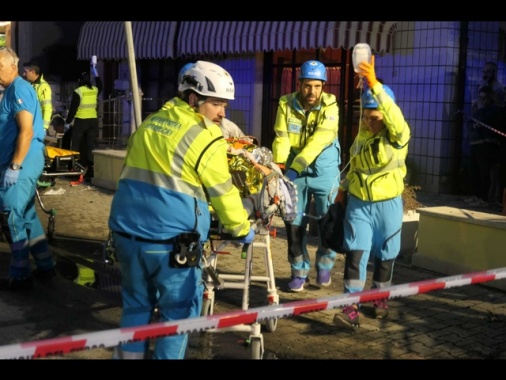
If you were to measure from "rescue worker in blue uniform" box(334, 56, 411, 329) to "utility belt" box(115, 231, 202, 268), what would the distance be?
2003 millimetres

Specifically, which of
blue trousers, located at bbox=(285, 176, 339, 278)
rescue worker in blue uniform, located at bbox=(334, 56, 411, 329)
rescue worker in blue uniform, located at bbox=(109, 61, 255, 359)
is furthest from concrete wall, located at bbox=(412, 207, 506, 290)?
rescue worker in blue uniform, located at bbox=(109, 61, 255, 359)

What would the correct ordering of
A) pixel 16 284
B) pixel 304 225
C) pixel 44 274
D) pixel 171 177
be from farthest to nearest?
pixel 44 274, pixel 304 225, pixel 16 284, pixel 171 177

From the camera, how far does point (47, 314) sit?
236 inches

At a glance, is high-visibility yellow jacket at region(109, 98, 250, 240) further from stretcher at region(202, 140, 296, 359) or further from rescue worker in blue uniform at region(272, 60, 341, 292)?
rescue worker in blue uniform at region(272, 60, 341, 292)

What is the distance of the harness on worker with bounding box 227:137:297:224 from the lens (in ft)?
16.7

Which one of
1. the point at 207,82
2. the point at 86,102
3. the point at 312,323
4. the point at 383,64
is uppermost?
the point at 383,64

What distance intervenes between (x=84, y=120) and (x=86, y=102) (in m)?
0.37

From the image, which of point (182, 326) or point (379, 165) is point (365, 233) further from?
point (182, 326)

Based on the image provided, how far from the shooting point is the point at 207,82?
162 inches

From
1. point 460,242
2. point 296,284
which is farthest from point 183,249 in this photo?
point 460,242

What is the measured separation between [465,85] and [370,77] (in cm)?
725

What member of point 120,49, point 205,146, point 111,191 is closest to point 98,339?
point 205,146

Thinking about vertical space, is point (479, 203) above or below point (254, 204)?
below

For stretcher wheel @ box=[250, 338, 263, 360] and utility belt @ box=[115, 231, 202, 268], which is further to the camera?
stretcher wheel @ box=[250, 338, 263, 360]
